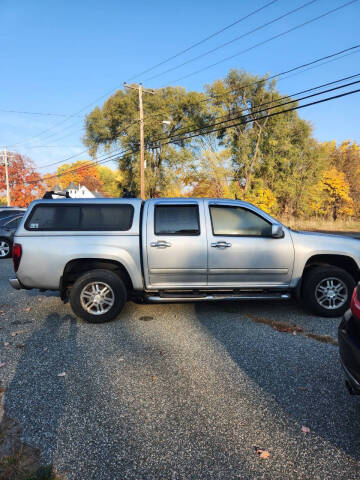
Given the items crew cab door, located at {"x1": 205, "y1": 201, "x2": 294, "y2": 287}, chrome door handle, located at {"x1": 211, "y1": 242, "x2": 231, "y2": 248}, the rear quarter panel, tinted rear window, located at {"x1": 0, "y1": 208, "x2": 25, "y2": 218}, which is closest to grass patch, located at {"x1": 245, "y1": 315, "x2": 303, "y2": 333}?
crew cab door, located at {"x1": 205, "y1": 201, "x2": 294, "y2": 287}

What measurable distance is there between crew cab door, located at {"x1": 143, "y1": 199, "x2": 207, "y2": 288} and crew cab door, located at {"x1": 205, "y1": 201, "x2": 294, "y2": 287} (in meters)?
0.16

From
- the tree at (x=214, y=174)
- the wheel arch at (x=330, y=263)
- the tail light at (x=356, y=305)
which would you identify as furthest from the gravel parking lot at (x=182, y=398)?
the tree at (x=214, y=174)

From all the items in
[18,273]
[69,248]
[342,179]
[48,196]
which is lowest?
[18,273]

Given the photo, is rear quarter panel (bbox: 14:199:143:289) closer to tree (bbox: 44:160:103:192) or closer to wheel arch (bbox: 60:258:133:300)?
wheel arch (bbox: 60:258:133:300)

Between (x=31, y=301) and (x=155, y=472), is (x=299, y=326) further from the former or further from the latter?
(x=31, y=301)

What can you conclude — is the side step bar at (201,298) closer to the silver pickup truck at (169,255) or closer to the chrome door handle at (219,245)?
the silver pickup truck at (169,255)

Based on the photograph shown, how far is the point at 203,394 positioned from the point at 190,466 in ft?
2.86

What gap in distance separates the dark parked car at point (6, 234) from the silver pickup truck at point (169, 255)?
8.09m

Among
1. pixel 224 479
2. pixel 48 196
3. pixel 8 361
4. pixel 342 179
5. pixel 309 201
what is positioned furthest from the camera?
pixel 342 179

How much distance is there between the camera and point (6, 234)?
39.1ft

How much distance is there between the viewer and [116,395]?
9.65 ft

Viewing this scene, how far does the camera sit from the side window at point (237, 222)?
504 centimetres

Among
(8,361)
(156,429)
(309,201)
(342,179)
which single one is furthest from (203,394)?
(342,179)

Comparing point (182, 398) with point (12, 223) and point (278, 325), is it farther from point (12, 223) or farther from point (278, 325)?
point (12, 223)
